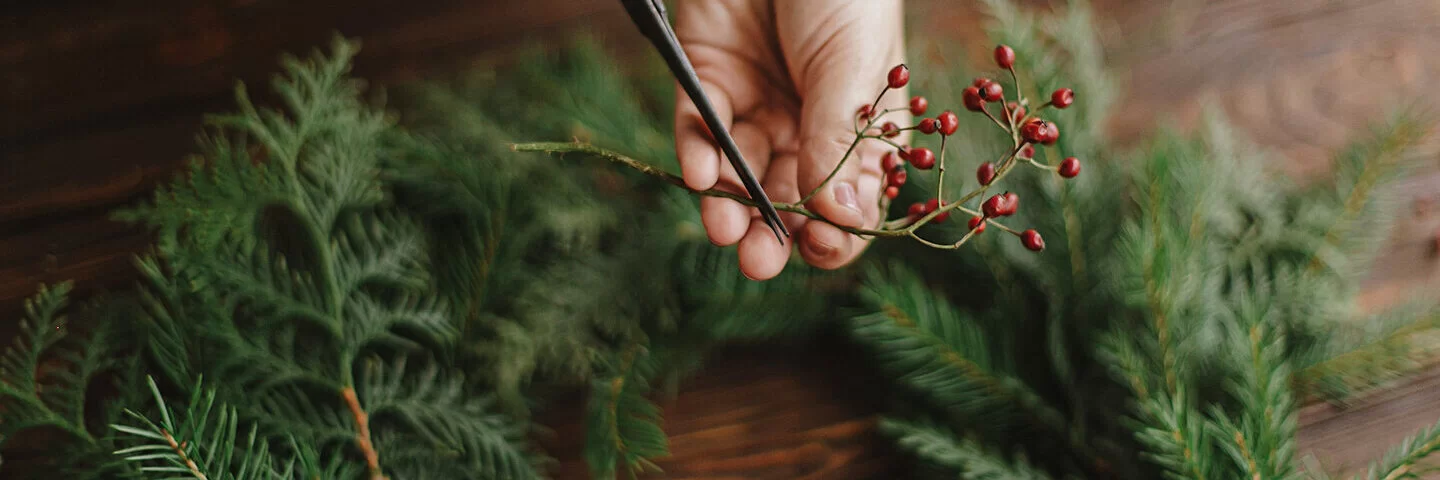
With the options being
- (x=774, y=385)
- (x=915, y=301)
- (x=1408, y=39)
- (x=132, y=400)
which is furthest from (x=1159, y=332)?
(x=132, y=400)

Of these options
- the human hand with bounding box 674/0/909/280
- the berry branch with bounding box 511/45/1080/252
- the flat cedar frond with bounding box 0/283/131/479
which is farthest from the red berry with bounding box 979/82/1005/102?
the flat cedar frond with bounding box 0/283/131/479

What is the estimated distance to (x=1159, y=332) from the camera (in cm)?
57

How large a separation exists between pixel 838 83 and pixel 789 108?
0.43ft

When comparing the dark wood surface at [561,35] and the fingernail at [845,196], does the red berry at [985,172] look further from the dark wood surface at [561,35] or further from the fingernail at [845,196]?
the dark wood surface at [561,35]

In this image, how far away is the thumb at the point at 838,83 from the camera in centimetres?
54

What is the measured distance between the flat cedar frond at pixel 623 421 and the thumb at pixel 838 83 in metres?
0.23

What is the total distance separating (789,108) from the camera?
28.5 inches

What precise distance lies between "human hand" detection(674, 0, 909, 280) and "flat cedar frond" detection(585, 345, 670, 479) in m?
0.17

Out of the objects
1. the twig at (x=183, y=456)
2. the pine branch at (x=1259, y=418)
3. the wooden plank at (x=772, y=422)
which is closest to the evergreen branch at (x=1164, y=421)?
the pine branch at (x=1259, y=418)

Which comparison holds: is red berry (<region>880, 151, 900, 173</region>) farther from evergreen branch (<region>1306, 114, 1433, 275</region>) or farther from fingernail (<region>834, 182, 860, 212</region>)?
evergreen branch (<region>1306, 114, 1433, 275</region>)

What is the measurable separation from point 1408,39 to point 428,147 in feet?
3.50

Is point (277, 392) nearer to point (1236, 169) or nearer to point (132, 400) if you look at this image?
point (132, 400)

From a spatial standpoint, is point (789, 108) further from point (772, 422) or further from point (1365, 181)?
point (1365, 181)

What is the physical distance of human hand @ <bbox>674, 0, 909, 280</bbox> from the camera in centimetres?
54
